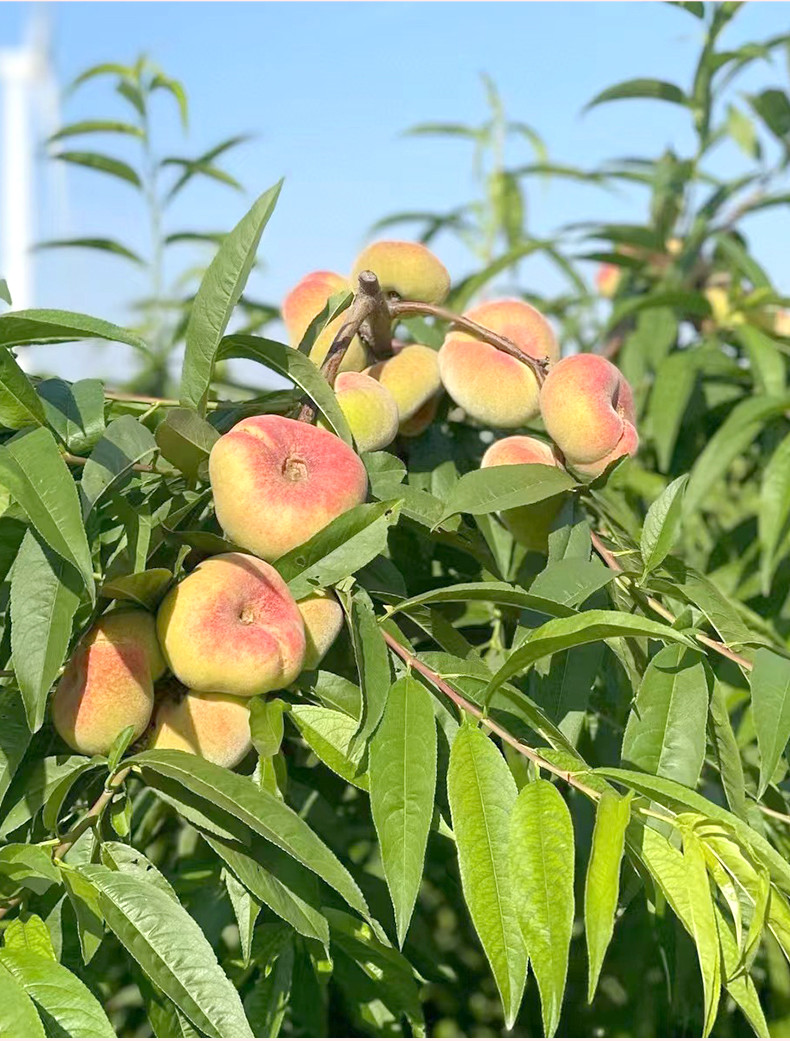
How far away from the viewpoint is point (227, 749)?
0.71 m

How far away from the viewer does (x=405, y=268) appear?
40.4 inches

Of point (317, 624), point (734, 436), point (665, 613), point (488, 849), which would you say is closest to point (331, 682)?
point (317, 624)

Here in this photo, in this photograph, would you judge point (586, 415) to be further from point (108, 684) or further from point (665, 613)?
point (108, 684)

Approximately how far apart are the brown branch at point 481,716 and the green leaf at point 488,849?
0.9 inches

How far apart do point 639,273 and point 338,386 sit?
102cm

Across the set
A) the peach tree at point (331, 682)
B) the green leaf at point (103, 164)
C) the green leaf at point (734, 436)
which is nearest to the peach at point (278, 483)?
the peach tree at point (331, 682)

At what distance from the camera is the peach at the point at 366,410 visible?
0.86 m

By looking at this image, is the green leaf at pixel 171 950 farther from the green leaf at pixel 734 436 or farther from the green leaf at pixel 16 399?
the green leaf at pixel 734 436

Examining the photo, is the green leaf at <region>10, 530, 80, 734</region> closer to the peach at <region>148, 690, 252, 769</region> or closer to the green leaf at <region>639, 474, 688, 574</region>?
the peach at <region>148, 690, 252, 769</region>

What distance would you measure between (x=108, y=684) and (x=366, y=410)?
28 cm

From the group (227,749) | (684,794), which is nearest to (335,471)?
(227,749)

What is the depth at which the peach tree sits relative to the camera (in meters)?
0.62

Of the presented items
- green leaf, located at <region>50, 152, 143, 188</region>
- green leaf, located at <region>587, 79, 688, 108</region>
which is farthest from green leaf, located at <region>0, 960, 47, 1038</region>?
green leaf, located at <region>587, 79, 688, 108</region>

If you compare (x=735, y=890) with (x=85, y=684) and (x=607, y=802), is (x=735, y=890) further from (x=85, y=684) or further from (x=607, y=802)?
(x=85, y=684)
